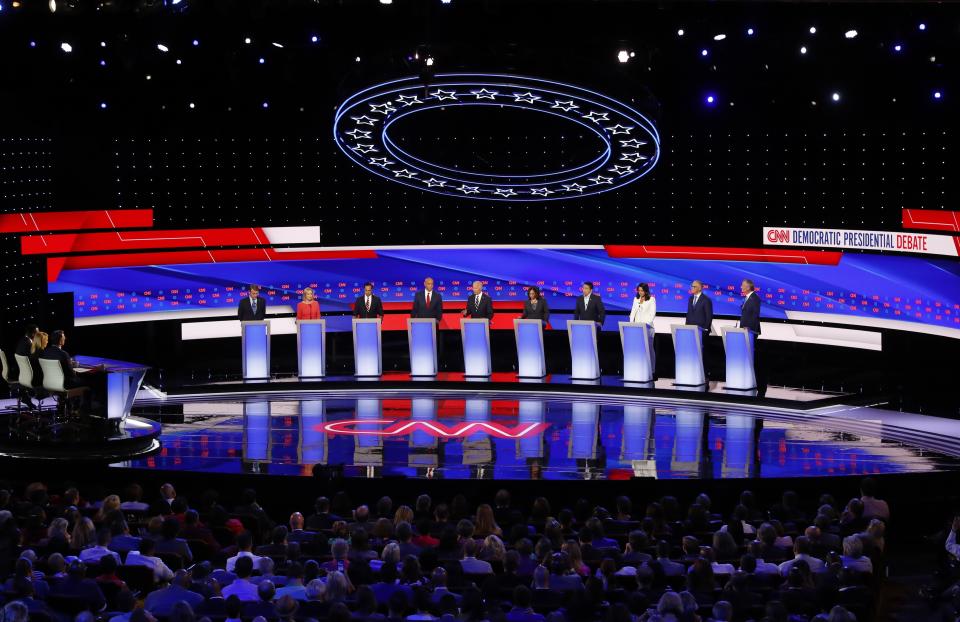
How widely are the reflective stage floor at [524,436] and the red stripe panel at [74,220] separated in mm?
2938

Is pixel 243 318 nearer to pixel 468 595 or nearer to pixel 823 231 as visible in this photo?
pixel 823 231

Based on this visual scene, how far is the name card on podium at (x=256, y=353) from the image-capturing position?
16266mm

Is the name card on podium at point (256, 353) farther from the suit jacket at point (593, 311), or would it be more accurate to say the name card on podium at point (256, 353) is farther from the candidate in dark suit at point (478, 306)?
the suit jacket at point (593, 311)

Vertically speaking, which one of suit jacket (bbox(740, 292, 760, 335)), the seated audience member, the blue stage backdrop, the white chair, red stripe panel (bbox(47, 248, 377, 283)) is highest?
red stripe panel (bbox(47, 248, 377, 283))

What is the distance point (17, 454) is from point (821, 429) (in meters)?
8.71

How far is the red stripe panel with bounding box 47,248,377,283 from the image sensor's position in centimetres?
1731

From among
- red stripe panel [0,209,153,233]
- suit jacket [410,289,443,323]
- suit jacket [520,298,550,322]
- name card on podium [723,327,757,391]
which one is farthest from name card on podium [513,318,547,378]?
red stripe panel [0,209,153,233]

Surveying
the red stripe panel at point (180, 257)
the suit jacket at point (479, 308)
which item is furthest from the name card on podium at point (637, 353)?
the red stripe panel at point (180, 257)

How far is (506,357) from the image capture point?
1902 centimetres

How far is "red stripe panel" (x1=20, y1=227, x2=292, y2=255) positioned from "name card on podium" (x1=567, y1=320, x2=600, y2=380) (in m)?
5.57

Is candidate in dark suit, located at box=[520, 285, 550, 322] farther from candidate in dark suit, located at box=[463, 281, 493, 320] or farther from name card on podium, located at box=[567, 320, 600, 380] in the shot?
candidate in dark suit, located at box=[463, 281, 493, 320]

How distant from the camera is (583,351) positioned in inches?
638

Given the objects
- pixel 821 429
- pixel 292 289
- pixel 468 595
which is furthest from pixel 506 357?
pixel 468 595

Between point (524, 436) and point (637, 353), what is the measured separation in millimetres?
3372
